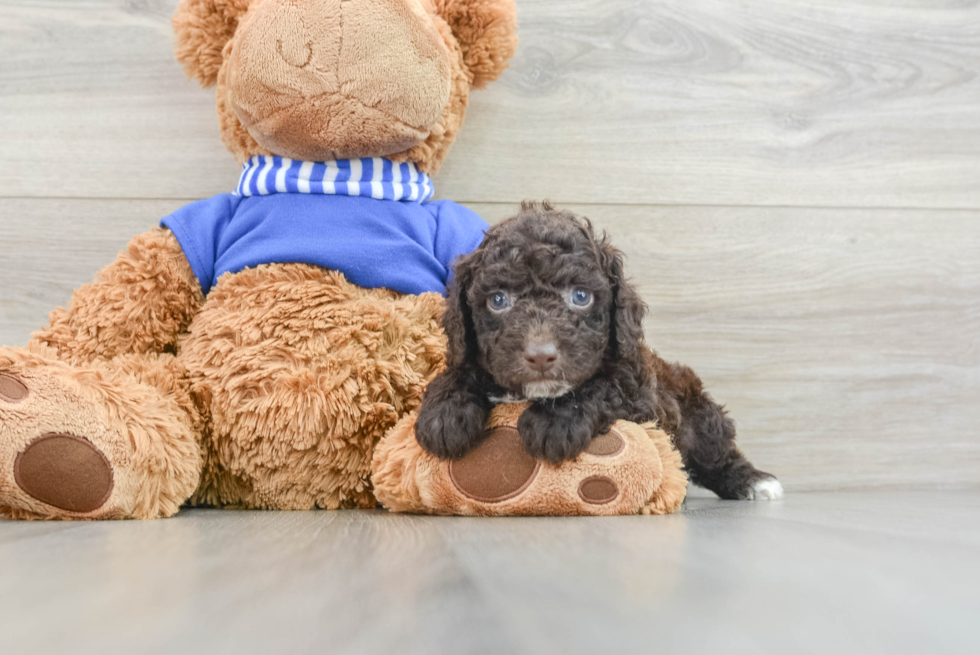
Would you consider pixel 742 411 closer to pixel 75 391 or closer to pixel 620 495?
pixel 620 495

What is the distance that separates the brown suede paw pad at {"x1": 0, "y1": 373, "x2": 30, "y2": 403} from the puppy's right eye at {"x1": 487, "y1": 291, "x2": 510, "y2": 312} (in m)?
0.59

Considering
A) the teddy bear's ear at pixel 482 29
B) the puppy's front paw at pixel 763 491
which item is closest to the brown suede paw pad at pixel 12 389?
the teddy bear's ear at pixel 482 29

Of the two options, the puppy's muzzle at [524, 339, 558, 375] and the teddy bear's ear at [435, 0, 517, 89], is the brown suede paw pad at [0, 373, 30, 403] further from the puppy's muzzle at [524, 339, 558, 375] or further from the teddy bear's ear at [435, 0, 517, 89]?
the teddy bear's ear at [435, 0, 517, 89]

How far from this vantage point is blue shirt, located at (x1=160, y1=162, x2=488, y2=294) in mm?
1213

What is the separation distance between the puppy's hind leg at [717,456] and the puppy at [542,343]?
0.24m

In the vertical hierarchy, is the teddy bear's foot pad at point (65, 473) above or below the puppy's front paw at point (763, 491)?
above

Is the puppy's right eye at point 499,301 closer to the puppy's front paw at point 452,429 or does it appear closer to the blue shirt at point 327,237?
the puppy's front paw at point 452,429

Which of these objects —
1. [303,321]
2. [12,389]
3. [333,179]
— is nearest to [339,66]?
[333,179]

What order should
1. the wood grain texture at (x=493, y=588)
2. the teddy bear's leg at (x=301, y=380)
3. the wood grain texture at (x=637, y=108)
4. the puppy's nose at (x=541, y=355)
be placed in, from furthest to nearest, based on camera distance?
the wood grain texture at (x=637, y=108), the teddy bear's leg at (x=301, y=380), the puppy's nose at (x=541, y=355), the wood grain texture at (x=493, y=588)

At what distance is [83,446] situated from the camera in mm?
959

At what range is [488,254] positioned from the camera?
0.98m

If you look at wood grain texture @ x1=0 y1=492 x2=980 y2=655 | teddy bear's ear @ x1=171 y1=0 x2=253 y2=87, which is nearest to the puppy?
wood grain texture @ x1=0 y1=492 x2=980 y2=655

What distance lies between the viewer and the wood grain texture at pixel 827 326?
159 centimetres

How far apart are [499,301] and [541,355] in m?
0.10
